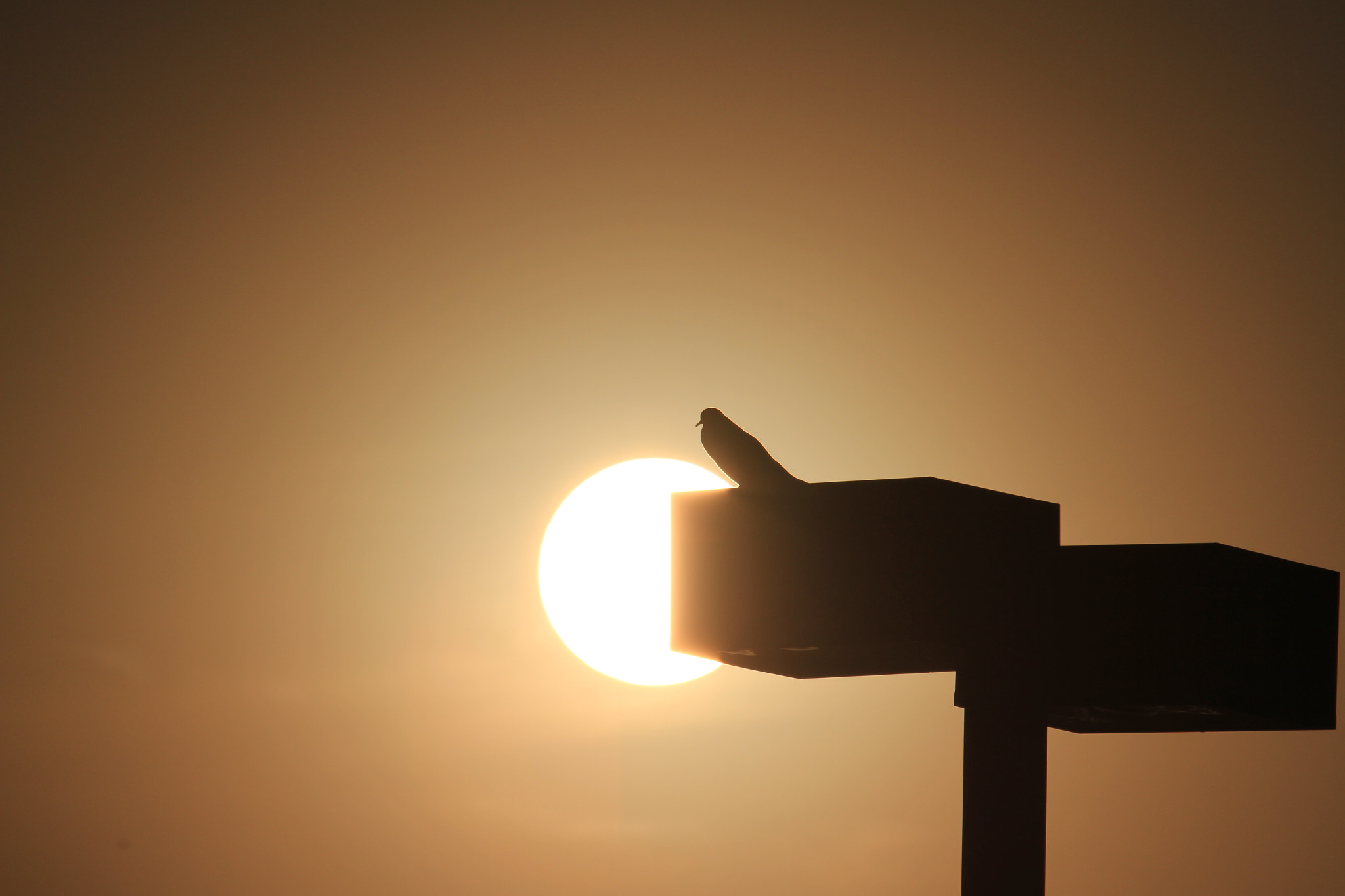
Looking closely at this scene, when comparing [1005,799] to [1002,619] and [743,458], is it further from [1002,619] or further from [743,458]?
[743,458]

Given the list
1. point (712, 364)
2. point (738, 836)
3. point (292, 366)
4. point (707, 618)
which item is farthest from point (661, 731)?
point (292, 366)

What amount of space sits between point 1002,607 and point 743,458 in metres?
0.80

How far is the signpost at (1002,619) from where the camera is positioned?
89.1 inches

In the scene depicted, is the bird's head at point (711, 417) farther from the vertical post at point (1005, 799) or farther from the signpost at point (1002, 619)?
the vertical post at point (1005, 799)

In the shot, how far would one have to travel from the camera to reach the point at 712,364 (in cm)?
453

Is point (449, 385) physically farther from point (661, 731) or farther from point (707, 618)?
point (707, 618)

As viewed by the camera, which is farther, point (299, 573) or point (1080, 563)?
point (299, 573)

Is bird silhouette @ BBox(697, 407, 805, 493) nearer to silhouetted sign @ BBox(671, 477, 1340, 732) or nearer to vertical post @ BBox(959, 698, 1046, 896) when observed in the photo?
silhouetted sign @ BBox(671, 477, 1340, 732)

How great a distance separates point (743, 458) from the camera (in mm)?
2422

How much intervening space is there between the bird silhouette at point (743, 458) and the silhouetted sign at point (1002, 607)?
0.16 feet

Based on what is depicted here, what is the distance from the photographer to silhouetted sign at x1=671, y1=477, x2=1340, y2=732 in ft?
7.42

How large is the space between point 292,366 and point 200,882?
9.61 feet

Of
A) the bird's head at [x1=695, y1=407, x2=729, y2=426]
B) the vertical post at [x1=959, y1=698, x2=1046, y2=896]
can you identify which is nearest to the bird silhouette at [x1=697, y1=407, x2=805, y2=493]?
the bird's head at [x1=695, y1=407, x2=729, y2=426]

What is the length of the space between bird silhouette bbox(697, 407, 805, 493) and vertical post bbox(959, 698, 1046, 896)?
81 centimetres
